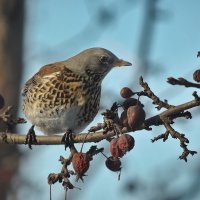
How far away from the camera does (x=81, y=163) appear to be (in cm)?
251

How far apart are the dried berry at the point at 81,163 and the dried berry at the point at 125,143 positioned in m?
0.24

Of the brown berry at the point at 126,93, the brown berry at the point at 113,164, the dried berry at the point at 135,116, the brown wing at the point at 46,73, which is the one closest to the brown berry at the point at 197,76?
the dried berry at the point at 135,116

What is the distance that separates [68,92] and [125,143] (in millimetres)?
1495

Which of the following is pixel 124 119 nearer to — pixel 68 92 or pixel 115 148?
pixel 115 148

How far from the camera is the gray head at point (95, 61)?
3.90 m

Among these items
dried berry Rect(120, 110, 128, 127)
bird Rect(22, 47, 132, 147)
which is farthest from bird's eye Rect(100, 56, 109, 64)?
dried berry Rect(120, 110, 128, 127)

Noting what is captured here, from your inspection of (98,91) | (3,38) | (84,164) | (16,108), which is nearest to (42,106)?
(98,91)

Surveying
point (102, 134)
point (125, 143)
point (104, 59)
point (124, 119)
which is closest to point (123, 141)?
point (125, 143)

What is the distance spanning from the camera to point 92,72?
3.98 meters

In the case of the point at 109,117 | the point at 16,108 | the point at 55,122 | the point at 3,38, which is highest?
the point at 109,117

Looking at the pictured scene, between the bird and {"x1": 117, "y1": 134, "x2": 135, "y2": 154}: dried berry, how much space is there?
1.23 meters

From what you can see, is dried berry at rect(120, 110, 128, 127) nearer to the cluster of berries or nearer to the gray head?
the cluster of berries

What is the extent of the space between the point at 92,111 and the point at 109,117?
132 centimetres

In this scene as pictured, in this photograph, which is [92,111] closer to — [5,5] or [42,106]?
[42,106]
